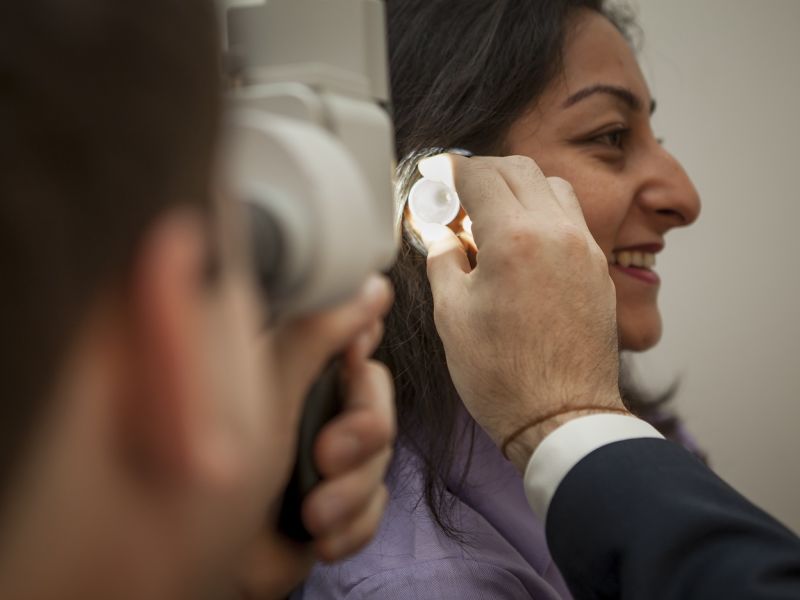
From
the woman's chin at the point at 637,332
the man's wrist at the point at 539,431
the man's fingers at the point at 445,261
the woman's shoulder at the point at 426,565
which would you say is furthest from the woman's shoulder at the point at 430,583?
the woman's chin at the point at 637,332

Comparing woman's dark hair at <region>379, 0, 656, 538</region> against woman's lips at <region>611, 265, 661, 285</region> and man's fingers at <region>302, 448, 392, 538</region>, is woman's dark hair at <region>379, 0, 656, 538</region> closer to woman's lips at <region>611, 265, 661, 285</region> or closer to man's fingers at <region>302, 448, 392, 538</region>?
woman's lips at <region>611, 265, 661, 285</region>

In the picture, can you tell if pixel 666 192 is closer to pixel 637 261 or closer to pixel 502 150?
pixel 637 261

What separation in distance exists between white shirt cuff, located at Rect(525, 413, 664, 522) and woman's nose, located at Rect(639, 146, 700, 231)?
1.45 ft

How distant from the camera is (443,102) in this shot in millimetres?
926

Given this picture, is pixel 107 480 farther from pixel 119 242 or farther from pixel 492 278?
pixel 492 278

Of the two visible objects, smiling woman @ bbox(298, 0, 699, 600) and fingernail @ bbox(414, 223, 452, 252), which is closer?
fingernail @ bbox(414, 223, 452, 252)

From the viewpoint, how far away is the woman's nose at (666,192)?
1006 millimetres

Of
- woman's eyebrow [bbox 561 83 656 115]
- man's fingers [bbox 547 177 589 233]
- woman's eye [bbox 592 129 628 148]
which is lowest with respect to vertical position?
woman's eye [bbox 592 129 628 148]

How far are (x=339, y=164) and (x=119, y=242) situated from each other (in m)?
0.12

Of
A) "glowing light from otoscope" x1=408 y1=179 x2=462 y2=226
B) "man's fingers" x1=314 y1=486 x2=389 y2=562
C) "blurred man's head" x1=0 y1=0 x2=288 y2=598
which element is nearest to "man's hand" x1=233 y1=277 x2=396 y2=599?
"man's fingers" x1=314 y1=486 x2=389 y2=562

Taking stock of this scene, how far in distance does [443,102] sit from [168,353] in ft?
2.41

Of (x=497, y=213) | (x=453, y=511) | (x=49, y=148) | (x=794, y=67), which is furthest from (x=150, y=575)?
(x=794, y=67)

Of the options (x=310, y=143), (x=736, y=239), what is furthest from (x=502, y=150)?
(x=736, y=239)

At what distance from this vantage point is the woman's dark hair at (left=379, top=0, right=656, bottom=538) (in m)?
0.92
